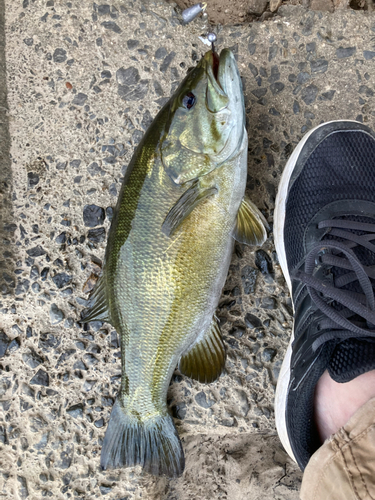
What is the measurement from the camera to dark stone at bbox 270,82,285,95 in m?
2.09

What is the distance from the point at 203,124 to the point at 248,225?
0.51 m

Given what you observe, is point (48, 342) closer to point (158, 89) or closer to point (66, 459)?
point (66, 459)

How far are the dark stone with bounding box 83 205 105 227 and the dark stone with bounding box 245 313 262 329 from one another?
0.97m

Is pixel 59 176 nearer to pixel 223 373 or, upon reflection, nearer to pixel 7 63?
pixel 7 63

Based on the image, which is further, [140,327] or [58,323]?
[58,323]

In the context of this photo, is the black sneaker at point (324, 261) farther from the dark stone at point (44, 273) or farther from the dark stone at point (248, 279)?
the dark stone at point (44, 273)

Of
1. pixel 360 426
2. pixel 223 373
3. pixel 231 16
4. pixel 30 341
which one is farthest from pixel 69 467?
pixel 231 16

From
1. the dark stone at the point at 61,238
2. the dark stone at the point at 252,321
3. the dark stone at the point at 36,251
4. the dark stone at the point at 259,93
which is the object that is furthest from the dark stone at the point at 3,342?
the dark stone at the point at 259,93

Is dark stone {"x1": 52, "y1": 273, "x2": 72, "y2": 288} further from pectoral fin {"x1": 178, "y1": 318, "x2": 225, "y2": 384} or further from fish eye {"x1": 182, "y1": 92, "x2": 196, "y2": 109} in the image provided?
fish eye {"x1": 182, "y1": 92, "x2": 196, "y2": 109}

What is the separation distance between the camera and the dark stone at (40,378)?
6.85 feet

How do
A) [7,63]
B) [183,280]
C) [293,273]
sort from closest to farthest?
[183,280] → [293,273] → [7,63]

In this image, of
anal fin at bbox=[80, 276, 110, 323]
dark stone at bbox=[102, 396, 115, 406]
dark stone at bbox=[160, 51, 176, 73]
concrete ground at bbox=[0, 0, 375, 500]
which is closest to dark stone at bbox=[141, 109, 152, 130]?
concrete ground at bbox=[0, 0, 375, 500]

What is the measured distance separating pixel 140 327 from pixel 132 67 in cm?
146

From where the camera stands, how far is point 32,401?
2.09m
